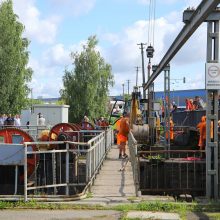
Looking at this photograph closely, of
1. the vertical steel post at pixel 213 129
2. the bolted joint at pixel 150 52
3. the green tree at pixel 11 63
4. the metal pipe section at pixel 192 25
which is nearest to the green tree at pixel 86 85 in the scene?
the green tree at pixel 11 63

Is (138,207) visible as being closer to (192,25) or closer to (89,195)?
(89,195)

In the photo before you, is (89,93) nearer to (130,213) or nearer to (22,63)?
(22,63)

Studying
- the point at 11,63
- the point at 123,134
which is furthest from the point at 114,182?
the point at 11,63

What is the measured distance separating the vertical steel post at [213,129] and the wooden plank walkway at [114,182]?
189cm

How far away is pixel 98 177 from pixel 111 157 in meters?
7.01

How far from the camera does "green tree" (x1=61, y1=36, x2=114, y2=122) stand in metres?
59.2

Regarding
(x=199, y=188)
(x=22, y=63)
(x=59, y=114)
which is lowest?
(x=199, y=188)

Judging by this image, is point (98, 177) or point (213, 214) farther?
point (98, 177)

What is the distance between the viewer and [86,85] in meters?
59.5

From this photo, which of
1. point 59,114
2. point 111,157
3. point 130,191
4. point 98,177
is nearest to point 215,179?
point 130,191

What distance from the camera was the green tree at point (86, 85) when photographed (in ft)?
194

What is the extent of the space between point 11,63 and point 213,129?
3187cm

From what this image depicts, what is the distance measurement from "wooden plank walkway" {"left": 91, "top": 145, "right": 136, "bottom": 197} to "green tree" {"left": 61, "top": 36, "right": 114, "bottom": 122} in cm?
3996

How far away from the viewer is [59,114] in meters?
36.1
